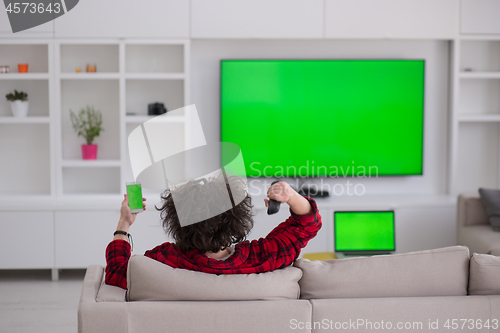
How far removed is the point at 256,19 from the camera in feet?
12.1

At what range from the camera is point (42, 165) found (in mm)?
3949

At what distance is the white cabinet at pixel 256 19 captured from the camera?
365 centimetres

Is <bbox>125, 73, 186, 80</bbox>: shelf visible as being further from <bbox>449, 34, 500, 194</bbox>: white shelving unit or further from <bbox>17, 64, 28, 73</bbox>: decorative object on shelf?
<bbox>449, 34, 500, 194</bbox>: white shelving unit

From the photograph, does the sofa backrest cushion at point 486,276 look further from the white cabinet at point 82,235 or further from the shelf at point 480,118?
the shelf at point 480,118

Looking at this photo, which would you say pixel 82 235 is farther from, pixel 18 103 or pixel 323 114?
pixel 323 114

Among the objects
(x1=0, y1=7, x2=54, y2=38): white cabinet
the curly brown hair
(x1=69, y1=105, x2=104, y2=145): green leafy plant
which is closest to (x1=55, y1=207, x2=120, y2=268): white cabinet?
(x1=69, y1=105, x2=104, y2=145): green leafy plant

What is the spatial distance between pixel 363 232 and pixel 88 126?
228 cm

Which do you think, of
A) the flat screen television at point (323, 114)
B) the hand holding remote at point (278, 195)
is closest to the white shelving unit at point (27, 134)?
the flat screen television at point (323, 114)

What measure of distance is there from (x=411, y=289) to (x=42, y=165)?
3.29m

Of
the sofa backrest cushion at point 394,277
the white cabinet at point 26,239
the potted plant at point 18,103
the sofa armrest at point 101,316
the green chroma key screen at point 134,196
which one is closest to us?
the sofa armrest at point 101,316

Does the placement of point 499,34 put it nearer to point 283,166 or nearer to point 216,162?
point 283,166

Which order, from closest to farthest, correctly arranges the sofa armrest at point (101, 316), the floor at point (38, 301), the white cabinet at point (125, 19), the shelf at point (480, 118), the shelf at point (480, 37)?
the sofa armrest at point (101, 316), the floor at point (38, 301), the white cabinet at point (125, 19), the shelf at point (480, 37), the shelf at point (480, 118)

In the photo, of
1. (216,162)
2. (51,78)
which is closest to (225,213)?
(216,162)

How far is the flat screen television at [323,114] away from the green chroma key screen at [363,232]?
3.67 ft
